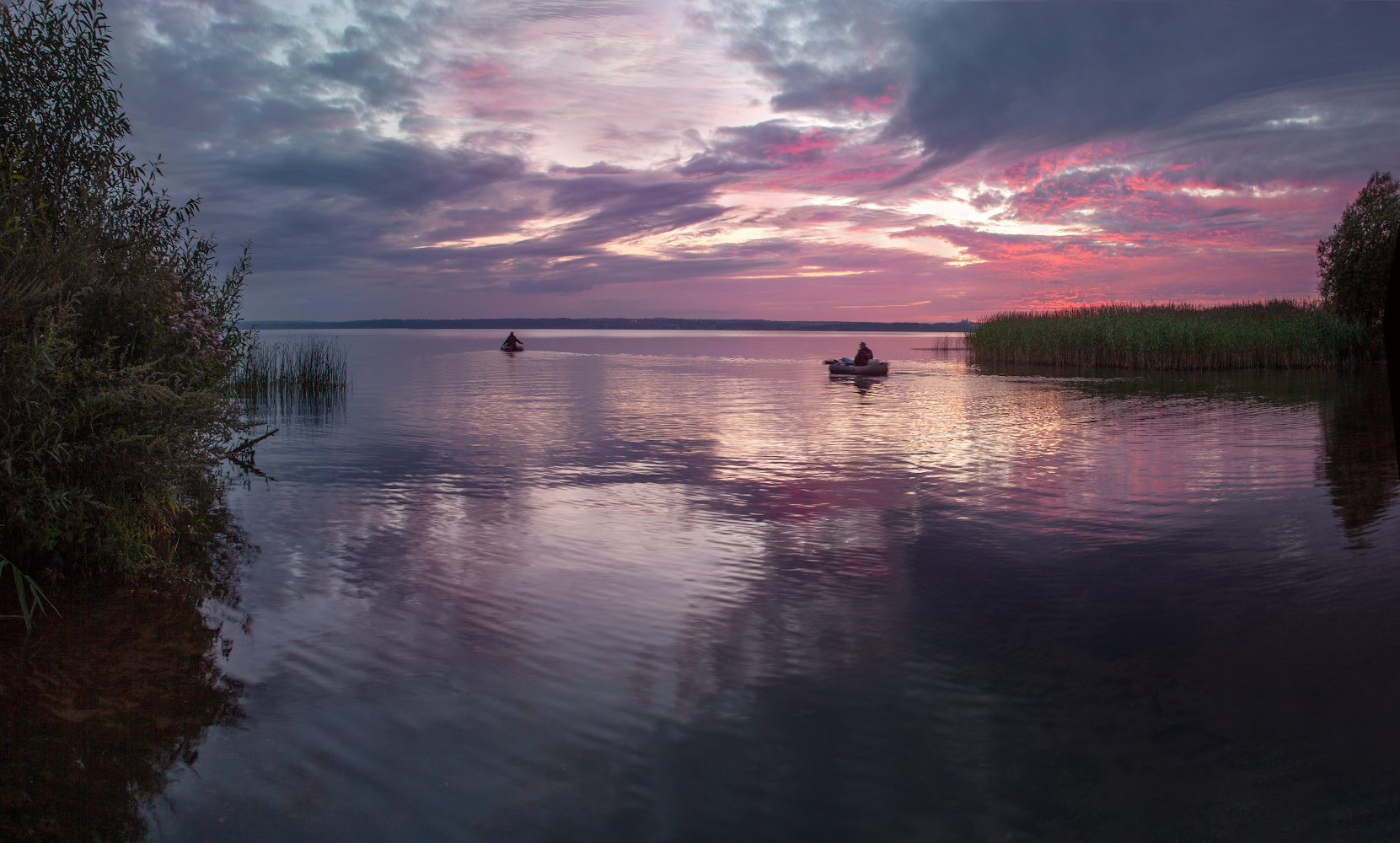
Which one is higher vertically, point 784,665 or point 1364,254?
point 1364,254

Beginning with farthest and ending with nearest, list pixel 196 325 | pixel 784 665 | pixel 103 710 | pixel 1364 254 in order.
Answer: pixel 1364 254 < pixel 196 325 < pixel 784 665 < pixel 103 710

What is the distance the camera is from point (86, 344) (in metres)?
9.31

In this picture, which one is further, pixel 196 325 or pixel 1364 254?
pixel 1364 254

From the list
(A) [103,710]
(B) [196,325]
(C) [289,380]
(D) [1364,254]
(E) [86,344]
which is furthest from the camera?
(D) [1364,254]

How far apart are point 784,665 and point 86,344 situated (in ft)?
28.0

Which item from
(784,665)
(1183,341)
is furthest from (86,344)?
(1183,341)

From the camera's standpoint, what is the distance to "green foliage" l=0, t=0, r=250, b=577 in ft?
25.3

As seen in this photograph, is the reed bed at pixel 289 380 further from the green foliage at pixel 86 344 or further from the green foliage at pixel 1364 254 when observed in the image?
the green foliage at pixel 1364 254

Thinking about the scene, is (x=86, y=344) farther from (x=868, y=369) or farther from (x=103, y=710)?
(x=868, y=369)

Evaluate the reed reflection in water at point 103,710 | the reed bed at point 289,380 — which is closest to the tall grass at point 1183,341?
the reed bed at point 289,380

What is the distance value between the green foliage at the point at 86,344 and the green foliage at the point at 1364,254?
4791 cm

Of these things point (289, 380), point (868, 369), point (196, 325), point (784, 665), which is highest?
point (196, 325)

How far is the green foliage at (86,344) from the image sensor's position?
7699 mm

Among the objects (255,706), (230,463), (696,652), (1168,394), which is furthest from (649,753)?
(1168,394)
